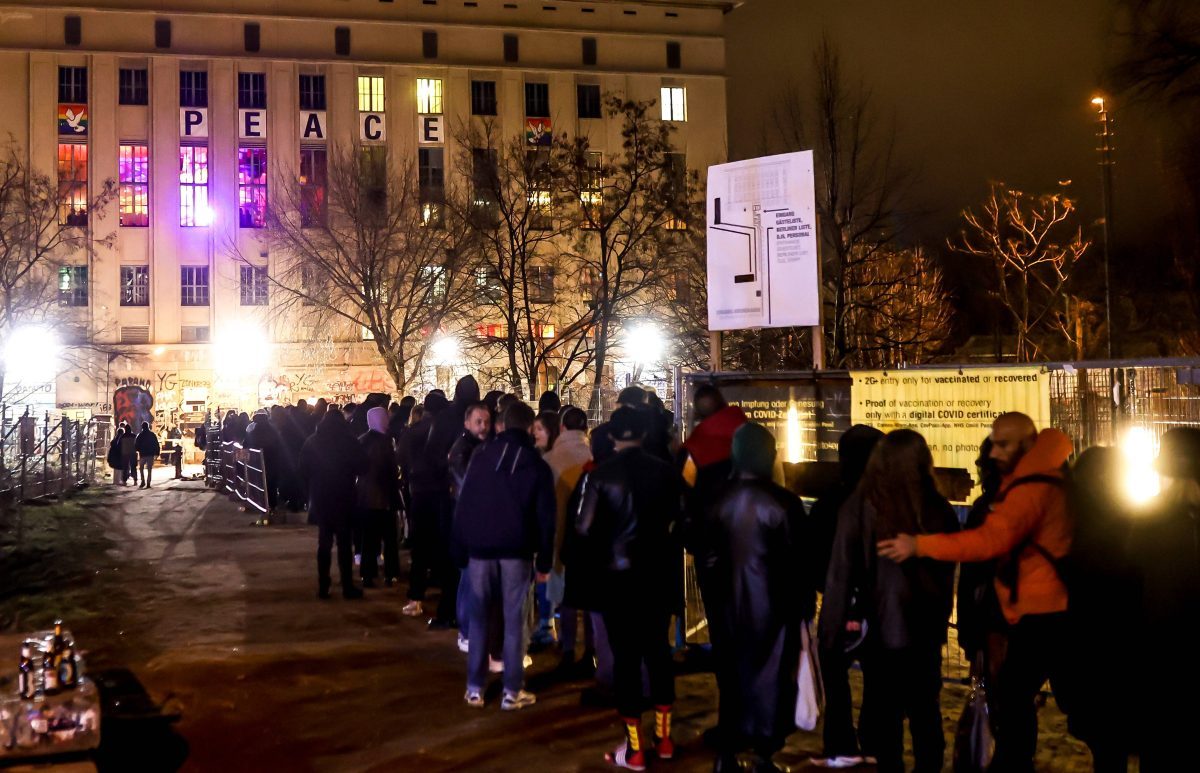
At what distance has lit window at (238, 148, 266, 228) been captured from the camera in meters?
54.8

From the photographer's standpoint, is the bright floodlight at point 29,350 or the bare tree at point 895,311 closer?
the bare tree at point 895,311

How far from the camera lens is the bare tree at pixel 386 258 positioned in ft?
123

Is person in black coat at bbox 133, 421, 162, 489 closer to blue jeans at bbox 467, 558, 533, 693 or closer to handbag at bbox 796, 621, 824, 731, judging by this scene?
blue jeans at bbox 467, 558, 533, 693

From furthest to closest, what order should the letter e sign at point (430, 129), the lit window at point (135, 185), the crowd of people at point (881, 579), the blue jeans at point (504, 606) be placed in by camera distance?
the letter e sign at point (430, 129)
the lit window at point (135, 185)
the blue jeans at point (504, 606)
the crowd of people at point (881, 579)

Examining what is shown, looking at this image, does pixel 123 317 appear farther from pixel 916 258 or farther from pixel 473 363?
pixel 916 258

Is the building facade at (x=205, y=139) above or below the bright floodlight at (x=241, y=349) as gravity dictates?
above

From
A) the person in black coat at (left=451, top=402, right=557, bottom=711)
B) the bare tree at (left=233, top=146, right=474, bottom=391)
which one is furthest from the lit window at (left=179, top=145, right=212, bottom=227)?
the person in black coat at (left=451, top=402, right=557, bottom=711)

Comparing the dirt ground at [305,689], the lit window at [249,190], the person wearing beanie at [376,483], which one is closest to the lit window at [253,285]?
the lit window at [249,190]

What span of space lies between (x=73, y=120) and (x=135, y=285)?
8686 mm

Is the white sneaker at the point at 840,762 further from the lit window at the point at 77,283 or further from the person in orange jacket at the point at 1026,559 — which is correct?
the lit window at the point at 77,283

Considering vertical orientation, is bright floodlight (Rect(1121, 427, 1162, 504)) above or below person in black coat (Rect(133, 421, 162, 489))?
above

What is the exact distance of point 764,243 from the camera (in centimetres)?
1085

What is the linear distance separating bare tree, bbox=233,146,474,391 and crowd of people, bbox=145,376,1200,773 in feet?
95.2

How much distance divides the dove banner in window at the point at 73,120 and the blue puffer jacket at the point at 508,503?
54.4 m
